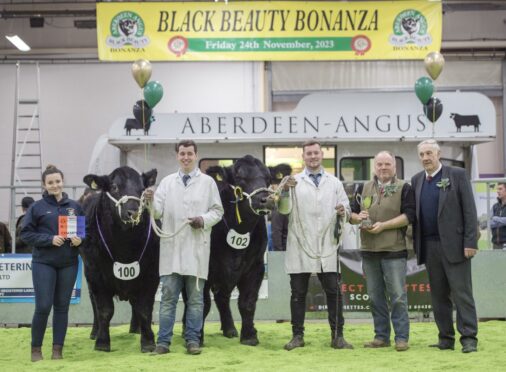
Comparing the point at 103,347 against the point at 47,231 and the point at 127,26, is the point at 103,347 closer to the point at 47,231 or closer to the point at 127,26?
the point at 47,231

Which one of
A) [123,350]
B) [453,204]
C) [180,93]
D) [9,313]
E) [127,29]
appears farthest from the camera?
[180,93]

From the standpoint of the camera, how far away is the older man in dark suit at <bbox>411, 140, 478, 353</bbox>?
6781 millimetres

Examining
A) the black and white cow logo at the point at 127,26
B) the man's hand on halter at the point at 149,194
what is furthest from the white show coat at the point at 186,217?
the black and white cow logo at the point at 127,26

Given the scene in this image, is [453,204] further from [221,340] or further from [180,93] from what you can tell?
[180,93]

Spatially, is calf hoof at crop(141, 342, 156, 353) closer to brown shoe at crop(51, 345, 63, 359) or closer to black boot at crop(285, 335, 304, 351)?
brown shoe at crop(51, 345, 63, 359)

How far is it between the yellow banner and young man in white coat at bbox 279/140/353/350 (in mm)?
8082

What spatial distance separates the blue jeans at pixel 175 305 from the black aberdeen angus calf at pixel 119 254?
0.39m

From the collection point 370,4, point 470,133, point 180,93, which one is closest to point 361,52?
point 370,4

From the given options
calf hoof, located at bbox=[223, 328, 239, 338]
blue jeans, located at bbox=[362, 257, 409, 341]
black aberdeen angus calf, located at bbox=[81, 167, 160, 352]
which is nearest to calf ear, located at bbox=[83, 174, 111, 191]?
black aberdeen angus calf, located at bbox=[81, 167, 160, 352]

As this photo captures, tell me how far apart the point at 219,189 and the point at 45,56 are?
14632mm

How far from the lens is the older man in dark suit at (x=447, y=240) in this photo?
22.2 feet

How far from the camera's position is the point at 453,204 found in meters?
6.81

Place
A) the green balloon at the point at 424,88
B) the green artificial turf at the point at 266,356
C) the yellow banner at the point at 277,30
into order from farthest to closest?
the yellow banner at the point at 277,30
the green balloon at the point at 424,88
the green artificial turf at the point at 266,356

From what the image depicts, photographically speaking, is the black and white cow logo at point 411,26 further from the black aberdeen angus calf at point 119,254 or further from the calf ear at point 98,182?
the calf ear at point 98,182
